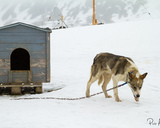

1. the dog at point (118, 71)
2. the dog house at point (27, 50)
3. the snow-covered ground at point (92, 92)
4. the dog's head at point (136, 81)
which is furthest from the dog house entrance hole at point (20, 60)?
the dog's head at point (136, 81)

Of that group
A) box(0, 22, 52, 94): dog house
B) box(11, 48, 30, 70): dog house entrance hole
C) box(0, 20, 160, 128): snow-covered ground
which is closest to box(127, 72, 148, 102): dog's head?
box(0, 20, 160, 128): snow-covered ground

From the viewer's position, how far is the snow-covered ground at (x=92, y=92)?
391 cm

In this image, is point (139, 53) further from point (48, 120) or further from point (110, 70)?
point (48, 120)

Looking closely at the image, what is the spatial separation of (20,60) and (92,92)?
3625 millimetres

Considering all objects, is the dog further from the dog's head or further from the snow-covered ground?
the snow-covered ground

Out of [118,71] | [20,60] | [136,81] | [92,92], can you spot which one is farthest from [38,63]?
[136,81]

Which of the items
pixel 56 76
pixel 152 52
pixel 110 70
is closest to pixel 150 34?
pixel 152 52

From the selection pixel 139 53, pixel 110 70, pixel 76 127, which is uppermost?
pixel 139 53

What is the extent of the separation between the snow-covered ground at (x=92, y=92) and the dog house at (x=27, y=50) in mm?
505

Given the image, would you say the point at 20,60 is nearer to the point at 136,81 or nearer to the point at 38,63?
the point at 38,63

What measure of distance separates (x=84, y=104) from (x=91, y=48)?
9082 millimetres

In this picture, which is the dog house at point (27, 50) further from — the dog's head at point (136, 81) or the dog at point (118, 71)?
the dog's head at point (136, 81)

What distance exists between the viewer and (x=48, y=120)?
392cm

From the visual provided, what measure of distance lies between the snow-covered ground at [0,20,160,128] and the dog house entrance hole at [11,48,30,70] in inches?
49.4
